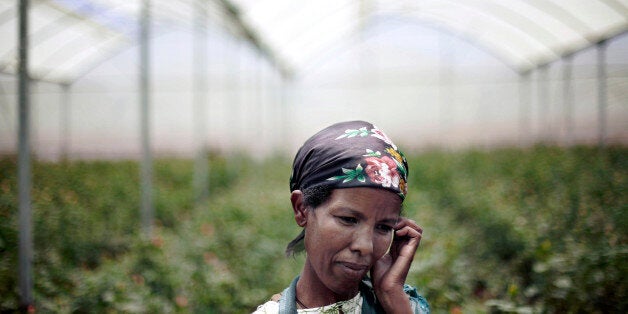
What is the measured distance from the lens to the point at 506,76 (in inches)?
600

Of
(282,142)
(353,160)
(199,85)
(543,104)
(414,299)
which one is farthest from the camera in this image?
(282,142)

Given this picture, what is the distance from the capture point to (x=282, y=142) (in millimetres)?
15250

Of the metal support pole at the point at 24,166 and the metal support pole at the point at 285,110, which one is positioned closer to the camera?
the metal support pole at the point at 24,166

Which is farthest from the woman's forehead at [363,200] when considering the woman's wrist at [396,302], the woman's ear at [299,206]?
the woman's wrist at [396,302]

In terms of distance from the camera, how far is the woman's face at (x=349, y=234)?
1.34 m

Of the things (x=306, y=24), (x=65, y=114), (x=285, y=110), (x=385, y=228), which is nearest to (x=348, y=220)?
(x=385, y=228)

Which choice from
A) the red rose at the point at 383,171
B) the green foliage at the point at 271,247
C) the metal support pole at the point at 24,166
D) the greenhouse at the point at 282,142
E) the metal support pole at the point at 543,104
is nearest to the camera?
the red rose at the point at 383,171

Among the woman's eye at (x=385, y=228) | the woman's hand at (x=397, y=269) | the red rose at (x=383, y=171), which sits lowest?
the woman's hand at (x=397, y=269)

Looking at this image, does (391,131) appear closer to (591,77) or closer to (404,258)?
(591,77)

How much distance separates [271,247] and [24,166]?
1853mm

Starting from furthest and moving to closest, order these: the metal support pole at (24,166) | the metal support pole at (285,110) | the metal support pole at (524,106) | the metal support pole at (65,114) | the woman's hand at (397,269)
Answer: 1. the metal support pole at (285,110)
2. the metal support pole at (524,106)
3. the metal support pole at (65,114)
4. the metal support pole at (24,166)
5. the woman's hand at (397,269)

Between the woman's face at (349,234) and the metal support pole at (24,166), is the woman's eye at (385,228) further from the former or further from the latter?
the metal support pole at (24,166)

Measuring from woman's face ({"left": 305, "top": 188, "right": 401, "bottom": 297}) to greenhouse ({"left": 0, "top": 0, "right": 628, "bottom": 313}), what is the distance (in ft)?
4.85

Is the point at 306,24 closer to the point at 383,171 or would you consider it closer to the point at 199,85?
the point at 199,85
